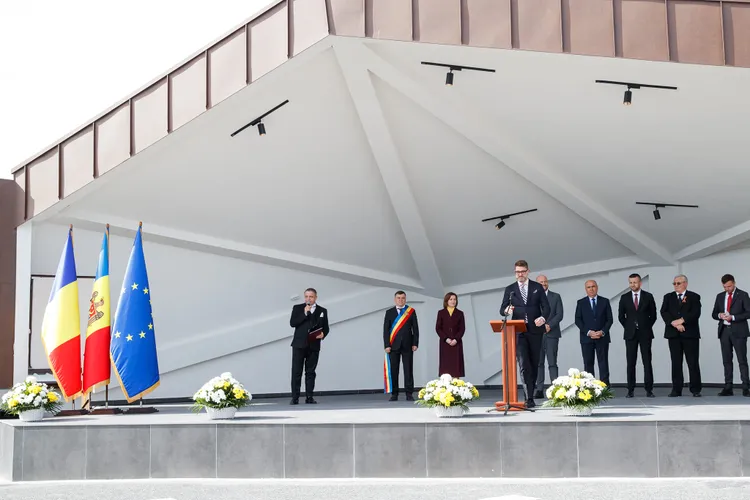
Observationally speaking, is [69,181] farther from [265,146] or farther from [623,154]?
[623,154]

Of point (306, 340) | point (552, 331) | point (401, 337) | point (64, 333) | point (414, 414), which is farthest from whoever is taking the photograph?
point (552, 331)

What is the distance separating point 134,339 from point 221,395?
2007 mm

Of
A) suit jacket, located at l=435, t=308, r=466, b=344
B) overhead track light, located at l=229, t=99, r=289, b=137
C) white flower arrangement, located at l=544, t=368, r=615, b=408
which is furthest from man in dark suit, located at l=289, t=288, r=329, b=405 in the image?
white flower arrangement, located at l=544, t=368, r=615, b=408

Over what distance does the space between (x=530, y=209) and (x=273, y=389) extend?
14.2 feet

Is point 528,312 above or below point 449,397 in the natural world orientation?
above

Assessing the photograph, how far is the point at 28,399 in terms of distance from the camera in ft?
25.9

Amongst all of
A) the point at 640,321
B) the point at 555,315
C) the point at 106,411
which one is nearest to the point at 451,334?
the point at 555,315

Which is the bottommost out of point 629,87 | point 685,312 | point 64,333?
point 64,333

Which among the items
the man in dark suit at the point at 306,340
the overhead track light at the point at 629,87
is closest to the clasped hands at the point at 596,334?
the overhead track light at the point at 629,87

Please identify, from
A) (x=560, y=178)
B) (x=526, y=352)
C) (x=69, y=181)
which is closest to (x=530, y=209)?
(x=560, y=178)

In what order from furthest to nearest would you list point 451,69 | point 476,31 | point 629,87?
point 451,69 → point 629,87 → point 476,31

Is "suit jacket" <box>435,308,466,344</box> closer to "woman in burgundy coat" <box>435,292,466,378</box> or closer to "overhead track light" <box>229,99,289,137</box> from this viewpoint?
"woman in burgundy coat" <box>435,292,466,378</box>

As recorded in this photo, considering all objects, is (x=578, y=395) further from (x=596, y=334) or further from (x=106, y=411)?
(x=106, y=411)

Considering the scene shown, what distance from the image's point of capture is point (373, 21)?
8305 mm
